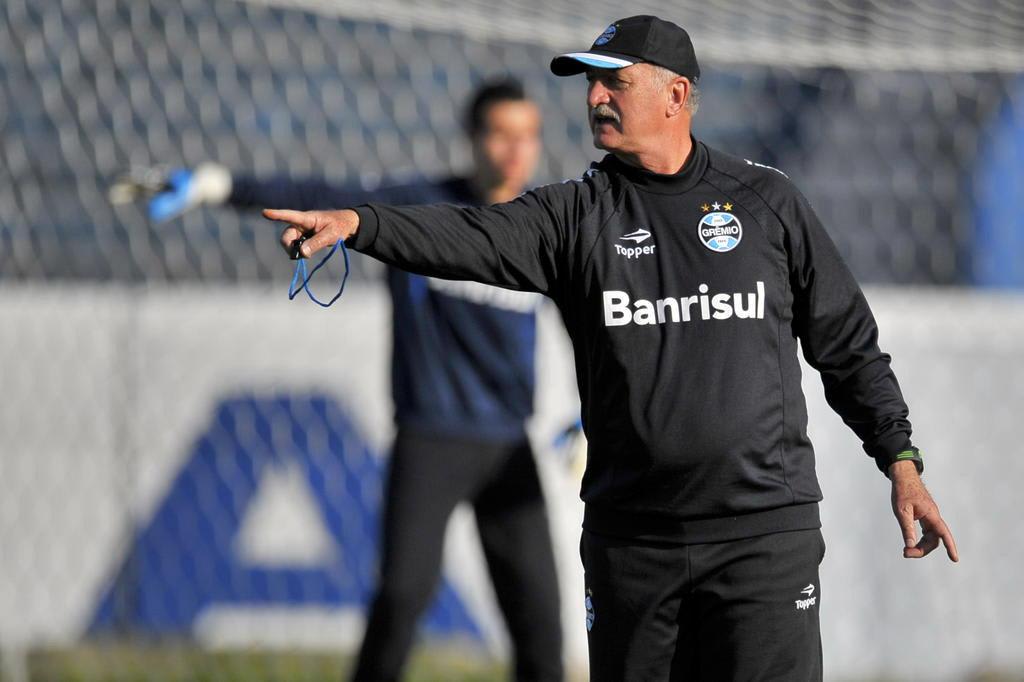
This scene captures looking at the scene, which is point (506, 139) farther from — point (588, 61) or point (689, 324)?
point (689, 324)

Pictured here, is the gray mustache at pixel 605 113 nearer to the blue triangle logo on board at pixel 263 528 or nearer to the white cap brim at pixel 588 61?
the white cap brim at pixel 588 61

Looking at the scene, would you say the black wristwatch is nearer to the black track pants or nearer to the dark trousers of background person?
the black track pants

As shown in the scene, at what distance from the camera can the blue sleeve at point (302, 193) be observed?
4333 mm

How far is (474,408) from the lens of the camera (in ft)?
13.9

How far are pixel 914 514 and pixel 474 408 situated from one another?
174 centimetres

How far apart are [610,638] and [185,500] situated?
3116mm

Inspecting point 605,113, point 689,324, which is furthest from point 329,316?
point 689,324

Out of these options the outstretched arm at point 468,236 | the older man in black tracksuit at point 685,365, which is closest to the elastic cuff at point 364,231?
the outstretched arm at point 468,236

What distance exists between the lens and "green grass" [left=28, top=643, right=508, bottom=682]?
17.4ft

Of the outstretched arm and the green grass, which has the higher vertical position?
the outstretched arm

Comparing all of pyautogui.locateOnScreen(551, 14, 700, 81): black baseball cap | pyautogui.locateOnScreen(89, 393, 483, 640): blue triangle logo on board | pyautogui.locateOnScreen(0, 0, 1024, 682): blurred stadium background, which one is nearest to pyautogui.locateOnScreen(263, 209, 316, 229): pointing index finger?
pyautogui.locateOnScreen(551, 14, 700, 81): black baseball cap

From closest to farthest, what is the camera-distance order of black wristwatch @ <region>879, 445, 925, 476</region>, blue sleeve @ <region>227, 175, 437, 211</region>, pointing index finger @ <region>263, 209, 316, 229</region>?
pointing index finger @ <region>263, 209, 316, 229</region> < black wristwatch @ <region>879, 445, 925, 476</region> < blue sleeve @ <region>227, 175, 437, 211</region>

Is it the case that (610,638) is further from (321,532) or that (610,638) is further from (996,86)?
(996,86)

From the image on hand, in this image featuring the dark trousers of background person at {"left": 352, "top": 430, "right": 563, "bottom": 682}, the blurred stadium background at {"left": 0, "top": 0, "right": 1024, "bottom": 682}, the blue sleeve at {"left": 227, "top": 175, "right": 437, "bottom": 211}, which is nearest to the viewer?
the dark trousers of background person at {"left": 352, "top": 430, "right": 563, "bottom": 682}
